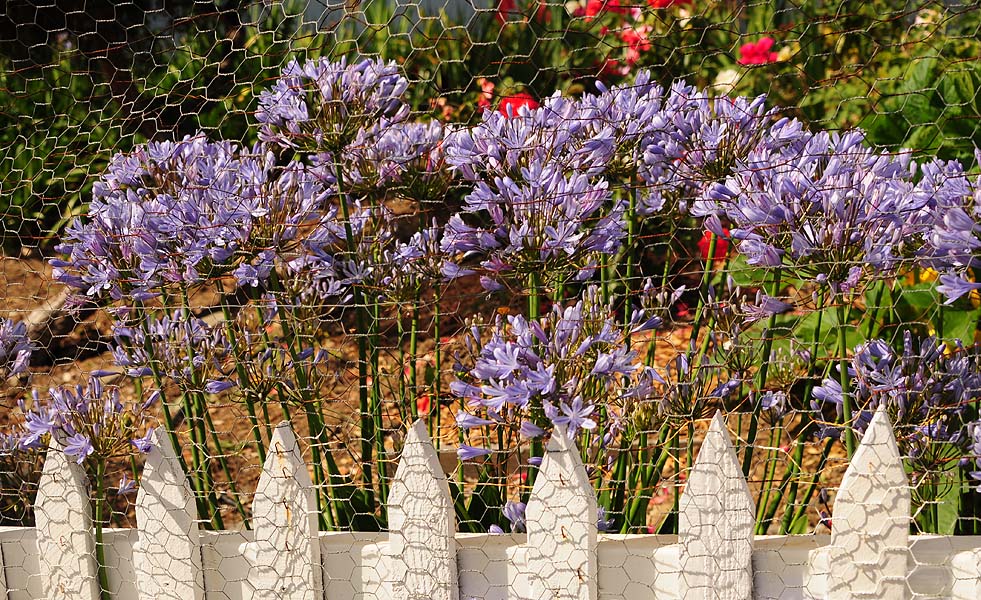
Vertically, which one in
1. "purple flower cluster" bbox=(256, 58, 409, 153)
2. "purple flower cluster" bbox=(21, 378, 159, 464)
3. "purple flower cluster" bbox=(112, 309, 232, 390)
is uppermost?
"purple flower cluster" bbox=(256, 58, 409, 153)

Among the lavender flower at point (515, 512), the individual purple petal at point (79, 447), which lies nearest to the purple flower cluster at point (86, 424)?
the individual purple petal at point (79, 447)

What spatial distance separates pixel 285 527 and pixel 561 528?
42cm

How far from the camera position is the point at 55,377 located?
2689 mm

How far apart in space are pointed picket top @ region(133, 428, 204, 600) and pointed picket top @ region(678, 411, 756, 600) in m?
0.75

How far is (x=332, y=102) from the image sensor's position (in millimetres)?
1406

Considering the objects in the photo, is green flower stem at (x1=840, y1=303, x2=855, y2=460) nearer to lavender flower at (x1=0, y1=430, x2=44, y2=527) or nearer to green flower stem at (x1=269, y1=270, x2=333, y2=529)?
green flower stem at (x1=269, y1=270, x2=333, y2=529)

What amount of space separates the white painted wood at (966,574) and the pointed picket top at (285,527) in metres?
0.88

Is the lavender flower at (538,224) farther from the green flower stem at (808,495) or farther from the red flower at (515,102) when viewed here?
the green flower stem at (808,495)

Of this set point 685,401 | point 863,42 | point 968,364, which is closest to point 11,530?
point 685,401

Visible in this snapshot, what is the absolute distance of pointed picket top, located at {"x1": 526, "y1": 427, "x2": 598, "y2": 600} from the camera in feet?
4.15

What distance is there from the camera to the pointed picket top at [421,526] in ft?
4.34

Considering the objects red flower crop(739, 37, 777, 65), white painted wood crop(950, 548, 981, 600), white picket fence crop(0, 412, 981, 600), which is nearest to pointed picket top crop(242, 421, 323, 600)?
white picket fence crop(0, 412, 981, 600)

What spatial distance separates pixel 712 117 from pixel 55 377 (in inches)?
83.4

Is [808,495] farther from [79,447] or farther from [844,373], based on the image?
[79,447]
